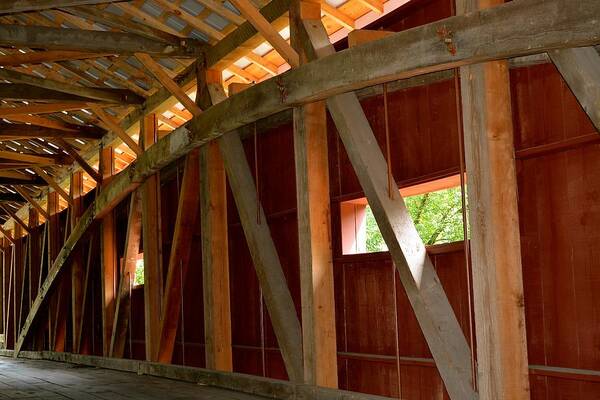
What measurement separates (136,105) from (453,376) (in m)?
6.87

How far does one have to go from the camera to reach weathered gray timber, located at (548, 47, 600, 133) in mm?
4219

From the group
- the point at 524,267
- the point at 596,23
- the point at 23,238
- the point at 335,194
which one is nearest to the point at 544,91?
the point at 524,267

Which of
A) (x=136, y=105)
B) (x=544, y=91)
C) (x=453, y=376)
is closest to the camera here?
(x=453, y=376)

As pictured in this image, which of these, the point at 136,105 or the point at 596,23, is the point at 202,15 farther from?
the point at 596,23

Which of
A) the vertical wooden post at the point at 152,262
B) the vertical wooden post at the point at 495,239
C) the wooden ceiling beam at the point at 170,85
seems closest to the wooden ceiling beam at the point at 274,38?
the wooden ceiling beam at the point at 170,85

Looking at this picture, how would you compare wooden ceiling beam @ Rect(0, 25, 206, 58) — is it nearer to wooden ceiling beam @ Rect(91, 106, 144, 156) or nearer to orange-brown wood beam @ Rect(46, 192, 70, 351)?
wooden ceiling beam @ Rect(91, 106, 144, 156)

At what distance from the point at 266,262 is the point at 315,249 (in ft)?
3.05

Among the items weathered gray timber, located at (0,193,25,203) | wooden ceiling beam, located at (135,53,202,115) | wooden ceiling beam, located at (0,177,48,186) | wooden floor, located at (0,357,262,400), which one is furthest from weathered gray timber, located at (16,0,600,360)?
weathered gray timber, located at (0,193,25,203)

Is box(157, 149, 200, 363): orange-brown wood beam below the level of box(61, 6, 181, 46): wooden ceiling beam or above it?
below

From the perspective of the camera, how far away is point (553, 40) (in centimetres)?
432

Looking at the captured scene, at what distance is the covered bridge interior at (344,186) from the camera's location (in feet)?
15.2

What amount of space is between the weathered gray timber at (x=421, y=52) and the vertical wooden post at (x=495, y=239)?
0.67 ft

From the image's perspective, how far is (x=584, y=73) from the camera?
429 centimetres

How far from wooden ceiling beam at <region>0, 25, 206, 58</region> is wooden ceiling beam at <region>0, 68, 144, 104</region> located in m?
1.50
